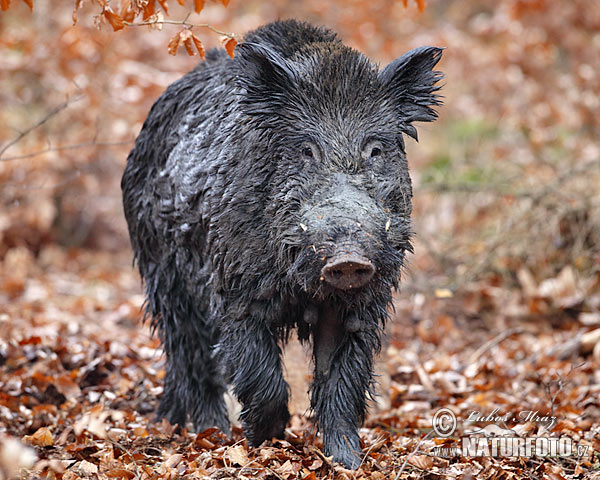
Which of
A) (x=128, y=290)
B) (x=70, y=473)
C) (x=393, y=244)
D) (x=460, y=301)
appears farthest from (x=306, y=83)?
(x=128, y=290)

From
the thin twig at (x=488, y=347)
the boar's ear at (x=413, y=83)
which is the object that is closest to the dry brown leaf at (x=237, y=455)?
the boar's ear at (x=413, y=83)

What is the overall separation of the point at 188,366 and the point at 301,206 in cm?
216

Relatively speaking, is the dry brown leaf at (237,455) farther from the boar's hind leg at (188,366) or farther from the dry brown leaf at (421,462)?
the boar's hind leg at (188,366)

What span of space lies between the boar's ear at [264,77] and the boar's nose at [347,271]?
1.11 metres

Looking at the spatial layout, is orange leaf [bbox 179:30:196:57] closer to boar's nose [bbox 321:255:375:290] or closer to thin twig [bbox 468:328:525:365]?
boar's nose [bbox 321:255:375:290]

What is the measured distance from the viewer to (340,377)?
166 inches

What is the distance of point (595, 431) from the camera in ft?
14.8

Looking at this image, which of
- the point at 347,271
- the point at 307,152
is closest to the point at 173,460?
the point at 347,271

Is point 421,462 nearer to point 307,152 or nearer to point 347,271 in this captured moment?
point 347,271

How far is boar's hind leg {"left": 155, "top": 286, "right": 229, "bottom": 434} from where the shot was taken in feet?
17.8

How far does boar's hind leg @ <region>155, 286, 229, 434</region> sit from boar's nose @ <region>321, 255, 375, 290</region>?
2152mm

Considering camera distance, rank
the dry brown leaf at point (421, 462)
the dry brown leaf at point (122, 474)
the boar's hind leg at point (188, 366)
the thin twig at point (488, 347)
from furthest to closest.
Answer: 1. the thin twig at point (488, 347)
2. the boar's hind leg at point (188, 366)
3. the dry brown leaf at point (421, 462)
4. the dry brown leaf at point (122, 474)

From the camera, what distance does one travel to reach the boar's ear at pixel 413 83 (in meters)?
4.12

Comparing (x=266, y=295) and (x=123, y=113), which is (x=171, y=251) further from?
(x=123, y=113)
